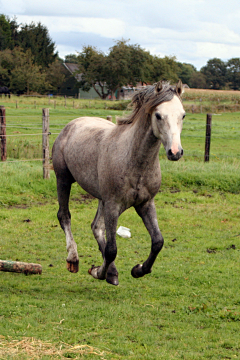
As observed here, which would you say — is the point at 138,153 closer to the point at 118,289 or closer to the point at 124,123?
the point at 124,123

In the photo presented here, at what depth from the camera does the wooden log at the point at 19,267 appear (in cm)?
526

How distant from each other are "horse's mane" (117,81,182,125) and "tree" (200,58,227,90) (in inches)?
3513

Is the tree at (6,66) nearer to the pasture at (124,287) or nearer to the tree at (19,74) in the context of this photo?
the tree at (19,74)

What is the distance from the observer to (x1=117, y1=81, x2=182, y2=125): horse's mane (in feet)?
12.7

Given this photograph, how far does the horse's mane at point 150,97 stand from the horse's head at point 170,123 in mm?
26

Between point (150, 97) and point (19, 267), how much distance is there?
9.35ft

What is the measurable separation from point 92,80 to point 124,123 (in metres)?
50.4

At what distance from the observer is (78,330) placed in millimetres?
3990

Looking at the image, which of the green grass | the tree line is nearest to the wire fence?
the green grass

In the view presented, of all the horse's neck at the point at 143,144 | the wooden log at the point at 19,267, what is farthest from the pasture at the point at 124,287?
the horse's neck at the point at 143,144

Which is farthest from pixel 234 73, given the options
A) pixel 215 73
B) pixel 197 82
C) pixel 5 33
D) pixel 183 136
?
pixel 183 136

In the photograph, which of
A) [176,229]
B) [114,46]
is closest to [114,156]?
[176,229]

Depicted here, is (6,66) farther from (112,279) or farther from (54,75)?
(112,279)


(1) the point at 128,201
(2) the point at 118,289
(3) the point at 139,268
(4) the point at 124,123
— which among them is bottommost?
(2) the point at 118,289
